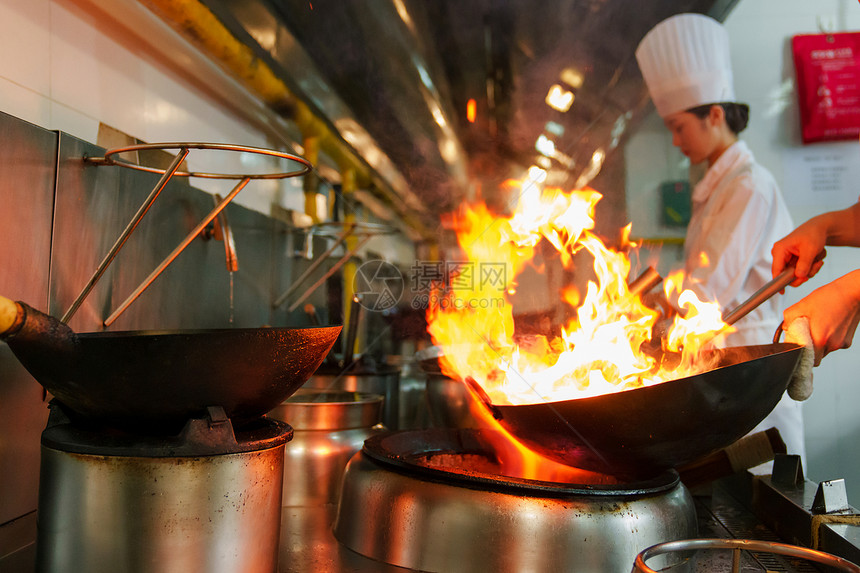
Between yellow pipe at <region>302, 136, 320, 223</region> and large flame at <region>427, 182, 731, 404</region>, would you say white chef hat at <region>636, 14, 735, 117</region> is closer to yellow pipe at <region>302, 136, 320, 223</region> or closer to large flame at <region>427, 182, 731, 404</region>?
large flame at <region>427, 182, 731, 404</region>

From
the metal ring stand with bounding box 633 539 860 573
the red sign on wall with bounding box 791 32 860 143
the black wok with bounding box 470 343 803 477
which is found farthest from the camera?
the red sign on wall with bounding box 791 32 860 143

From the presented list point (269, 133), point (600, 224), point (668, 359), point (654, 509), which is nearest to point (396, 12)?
point (269, 133)

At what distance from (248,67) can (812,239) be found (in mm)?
1262

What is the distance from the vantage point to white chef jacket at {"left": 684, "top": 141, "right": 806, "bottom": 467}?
1.91 metres

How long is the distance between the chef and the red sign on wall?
0.39m

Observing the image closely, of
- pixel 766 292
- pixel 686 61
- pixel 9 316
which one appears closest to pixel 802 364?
pixel 766 292

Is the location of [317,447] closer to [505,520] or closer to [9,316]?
[505,520]

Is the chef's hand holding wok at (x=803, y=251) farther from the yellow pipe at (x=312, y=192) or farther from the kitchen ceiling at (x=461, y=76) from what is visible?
the yellow pipe at (x=312, y=192)

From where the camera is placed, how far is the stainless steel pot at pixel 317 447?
42.1 inches

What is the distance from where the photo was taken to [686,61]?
7.32 feet

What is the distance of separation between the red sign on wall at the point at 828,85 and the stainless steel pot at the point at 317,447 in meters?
2.38

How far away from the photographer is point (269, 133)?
1860 millimetres
